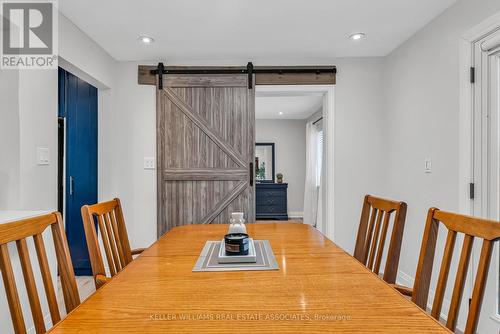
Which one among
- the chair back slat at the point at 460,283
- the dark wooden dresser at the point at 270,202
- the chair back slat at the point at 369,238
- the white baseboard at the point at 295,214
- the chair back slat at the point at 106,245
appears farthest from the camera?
the white baseboard at the point at 295,214

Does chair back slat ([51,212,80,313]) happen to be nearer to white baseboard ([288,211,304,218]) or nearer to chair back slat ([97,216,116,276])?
chair back slat ([97,216,116,276])

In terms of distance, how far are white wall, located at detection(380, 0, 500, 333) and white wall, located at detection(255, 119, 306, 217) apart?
4.15 meters

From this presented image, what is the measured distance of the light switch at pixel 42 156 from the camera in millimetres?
2213

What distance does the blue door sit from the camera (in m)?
3.41

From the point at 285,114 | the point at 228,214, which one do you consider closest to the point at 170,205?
the point at 228,214

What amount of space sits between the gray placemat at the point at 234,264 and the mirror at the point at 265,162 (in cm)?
597

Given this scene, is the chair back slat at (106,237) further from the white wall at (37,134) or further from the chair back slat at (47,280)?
the white wall at (37,134)

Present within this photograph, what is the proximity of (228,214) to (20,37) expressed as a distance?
2319mm

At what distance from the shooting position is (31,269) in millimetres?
966

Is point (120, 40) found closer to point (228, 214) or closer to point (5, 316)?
point (228, 214)

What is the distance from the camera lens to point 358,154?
11.3 feet

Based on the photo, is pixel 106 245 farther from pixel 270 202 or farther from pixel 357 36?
pixel 270 202

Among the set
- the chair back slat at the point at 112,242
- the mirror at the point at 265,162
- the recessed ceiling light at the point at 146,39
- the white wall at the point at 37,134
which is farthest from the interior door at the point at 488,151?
the mirror at the point at 265,162

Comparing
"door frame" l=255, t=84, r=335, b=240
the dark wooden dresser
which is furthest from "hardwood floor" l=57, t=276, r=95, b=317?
the dark wooden dresser
